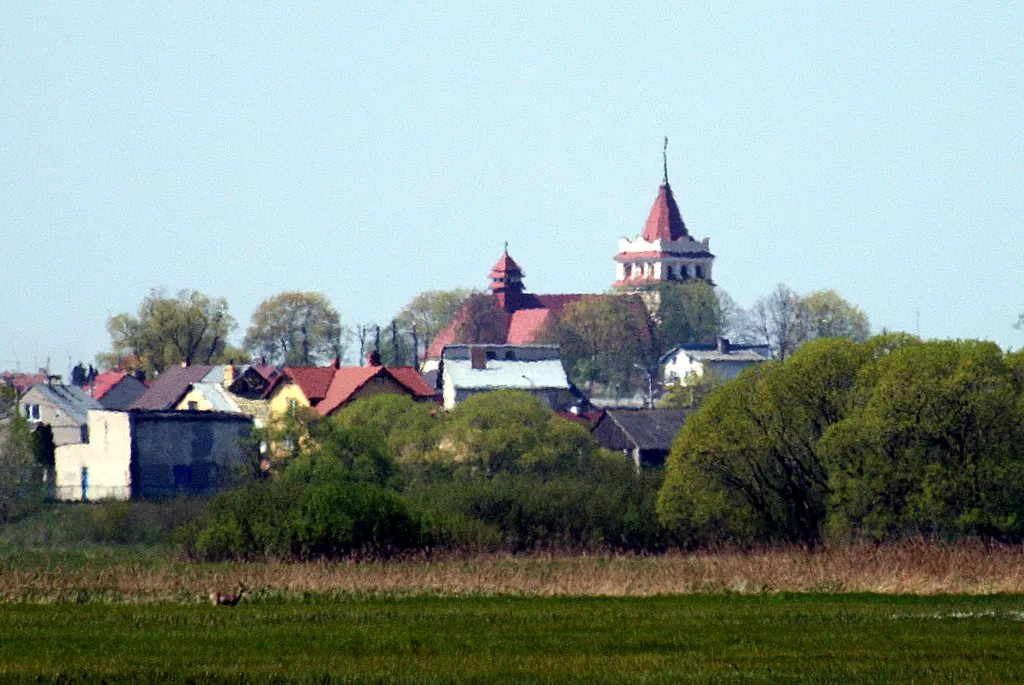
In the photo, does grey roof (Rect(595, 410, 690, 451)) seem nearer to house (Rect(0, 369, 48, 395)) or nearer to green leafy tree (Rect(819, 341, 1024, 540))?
green leafy tree (Rect(819, 341, 1024, 540))

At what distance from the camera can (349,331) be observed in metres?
165

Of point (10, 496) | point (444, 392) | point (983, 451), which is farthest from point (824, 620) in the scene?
point (444, 392)

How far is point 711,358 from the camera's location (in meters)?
154

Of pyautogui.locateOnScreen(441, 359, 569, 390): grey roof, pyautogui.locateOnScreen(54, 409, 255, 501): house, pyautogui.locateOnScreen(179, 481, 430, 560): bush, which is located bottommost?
pyautogui.locateOnScreen(179, 481, 430, 560): bush

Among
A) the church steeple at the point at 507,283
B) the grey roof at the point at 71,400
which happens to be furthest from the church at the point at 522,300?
the grey roof at the point at 71,400

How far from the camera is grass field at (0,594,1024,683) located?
24.7 m

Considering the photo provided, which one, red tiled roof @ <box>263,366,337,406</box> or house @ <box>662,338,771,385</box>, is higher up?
house @ <box>662,338,771,385</box>

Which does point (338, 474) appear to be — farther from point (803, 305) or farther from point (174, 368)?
point (803, 305)

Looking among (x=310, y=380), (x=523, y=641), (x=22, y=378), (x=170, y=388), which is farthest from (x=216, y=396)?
(x=523, y=641)

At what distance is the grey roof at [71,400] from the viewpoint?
11112 centimetres

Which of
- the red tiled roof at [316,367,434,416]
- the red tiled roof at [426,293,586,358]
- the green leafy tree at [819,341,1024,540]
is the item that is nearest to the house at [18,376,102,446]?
the red tiled roof at [316,367,434,416]

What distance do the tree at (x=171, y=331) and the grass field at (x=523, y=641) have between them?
106813 mm

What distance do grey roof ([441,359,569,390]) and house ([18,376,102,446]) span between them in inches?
813

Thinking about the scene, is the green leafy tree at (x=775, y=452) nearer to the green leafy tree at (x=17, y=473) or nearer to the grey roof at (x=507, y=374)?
the green leafy tree at (x=17, y=473)
